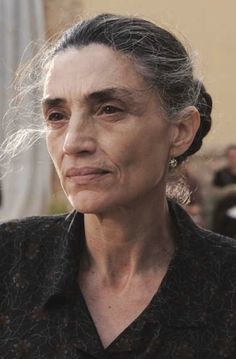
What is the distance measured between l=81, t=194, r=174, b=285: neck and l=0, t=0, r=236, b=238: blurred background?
3.00 meters

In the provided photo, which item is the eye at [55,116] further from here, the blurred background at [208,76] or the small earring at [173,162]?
the blurred background at [208,76]

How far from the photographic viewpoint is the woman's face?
8.76 ft

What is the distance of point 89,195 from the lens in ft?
8.79

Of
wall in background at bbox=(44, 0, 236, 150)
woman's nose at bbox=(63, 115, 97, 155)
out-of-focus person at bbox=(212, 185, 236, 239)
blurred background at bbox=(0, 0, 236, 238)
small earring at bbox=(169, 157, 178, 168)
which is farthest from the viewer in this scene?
wall in background at bbox=(44, 0, 236, 150)

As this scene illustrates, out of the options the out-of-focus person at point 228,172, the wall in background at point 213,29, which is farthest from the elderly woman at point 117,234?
the wall in background at point 213,29

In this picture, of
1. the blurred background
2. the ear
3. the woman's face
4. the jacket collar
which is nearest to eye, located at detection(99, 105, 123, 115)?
the woman's face

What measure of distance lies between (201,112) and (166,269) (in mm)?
496

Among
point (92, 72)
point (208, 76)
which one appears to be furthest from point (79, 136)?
point (208, 76)

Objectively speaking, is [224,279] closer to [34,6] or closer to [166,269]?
[166,269]

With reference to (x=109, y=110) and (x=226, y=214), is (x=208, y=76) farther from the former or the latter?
(x=226, y=214)

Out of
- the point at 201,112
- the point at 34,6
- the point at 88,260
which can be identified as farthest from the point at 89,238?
the point at 34,6

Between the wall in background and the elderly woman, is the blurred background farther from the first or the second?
the elderly woman

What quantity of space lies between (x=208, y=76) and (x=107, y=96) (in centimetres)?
322

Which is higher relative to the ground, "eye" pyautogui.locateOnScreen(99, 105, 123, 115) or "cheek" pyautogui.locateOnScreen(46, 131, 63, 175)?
"eye" pyautogui.locateOnScreen(99, 105, 123, 115)
